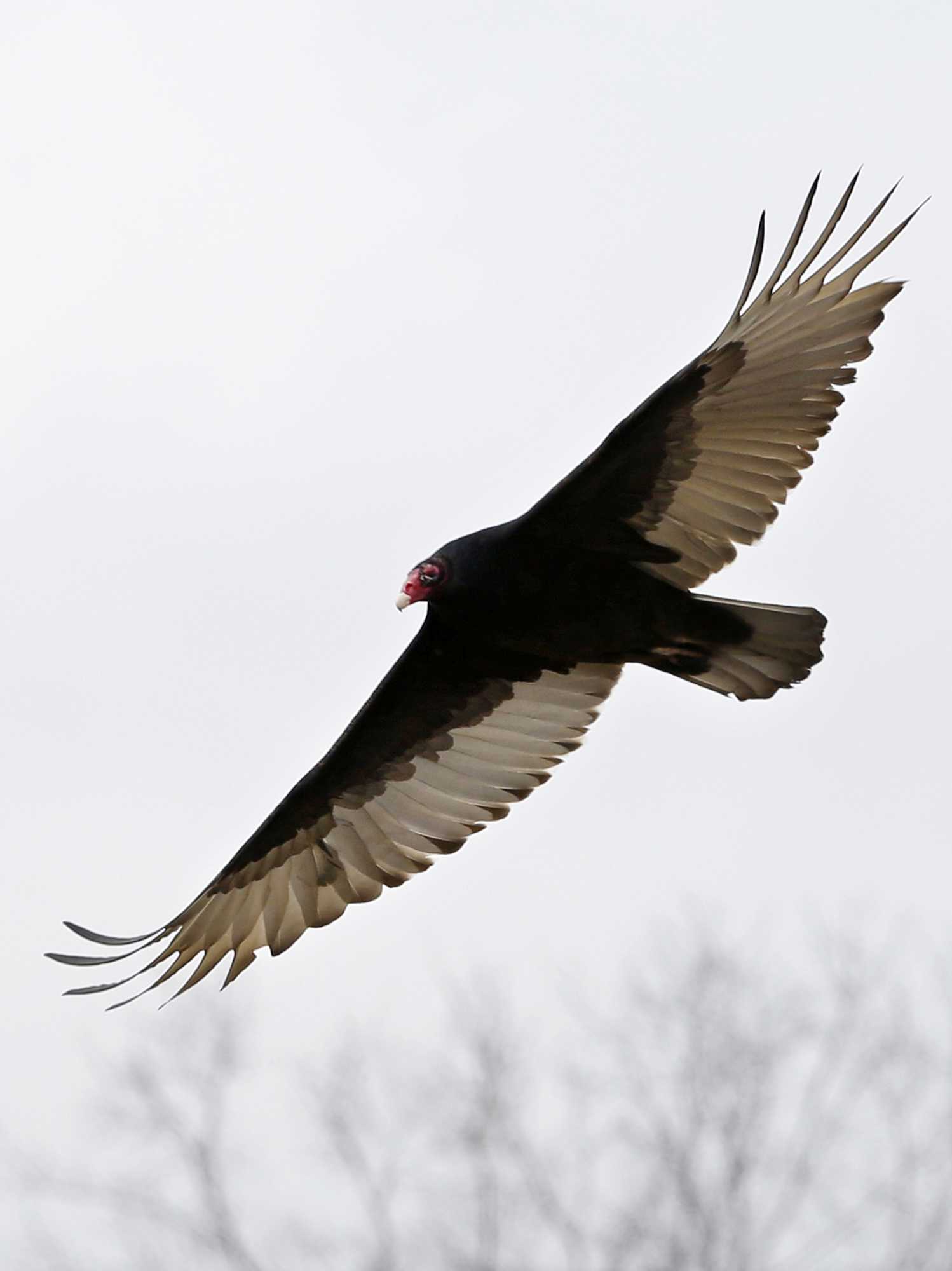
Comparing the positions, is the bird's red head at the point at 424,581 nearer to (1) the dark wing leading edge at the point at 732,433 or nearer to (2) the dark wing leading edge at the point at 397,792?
(1) the dark wing leading edge at the point at 732,433

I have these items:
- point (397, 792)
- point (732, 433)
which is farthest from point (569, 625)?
point (397, 792)

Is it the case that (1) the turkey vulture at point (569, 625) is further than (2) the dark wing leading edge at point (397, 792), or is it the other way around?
(2) the dark wing leading edge at point (397, 792)

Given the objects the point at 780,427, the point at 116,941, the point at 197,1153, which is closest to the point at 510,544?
the point at 780,427

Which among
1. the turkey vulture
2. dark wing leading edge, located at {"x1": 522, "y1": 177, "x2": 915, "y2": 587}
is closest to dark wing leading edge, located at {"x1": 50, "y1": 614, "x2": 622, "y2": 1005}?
the turkey vulture

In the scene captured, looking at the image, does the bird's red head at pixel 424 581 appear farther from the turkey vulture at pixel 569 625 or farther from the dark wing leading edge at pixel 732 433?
the dark wing leading edge at pixel 732 433

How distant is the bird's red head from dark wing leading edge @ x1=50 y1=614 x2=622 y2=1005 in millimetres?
671

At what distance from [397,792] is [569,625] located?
0.95 metres

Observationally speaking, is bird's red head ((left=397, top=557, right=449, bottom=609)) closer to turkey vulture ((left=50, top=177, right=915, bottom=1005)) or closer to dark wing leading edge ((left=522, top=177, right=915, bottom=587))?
turkey vulture ((left=50, top=177, right=915, bottom=1005))

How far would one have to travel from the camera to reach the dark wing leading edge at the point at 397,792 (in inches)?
224

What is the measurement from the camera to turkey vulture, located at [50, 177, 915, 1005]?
491cm

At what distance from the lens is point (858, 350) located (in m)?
4.90

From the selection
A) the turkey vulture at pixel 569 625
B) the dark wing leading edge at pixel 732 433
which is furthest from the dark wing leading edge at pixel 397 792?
the dark wing leading edge at pixel 732 433

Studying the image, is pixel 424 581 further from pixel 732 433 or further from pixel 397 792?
pixel 397 792

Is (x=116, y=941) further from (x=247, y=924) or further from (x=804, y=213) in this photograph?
(x=804, y=213)
